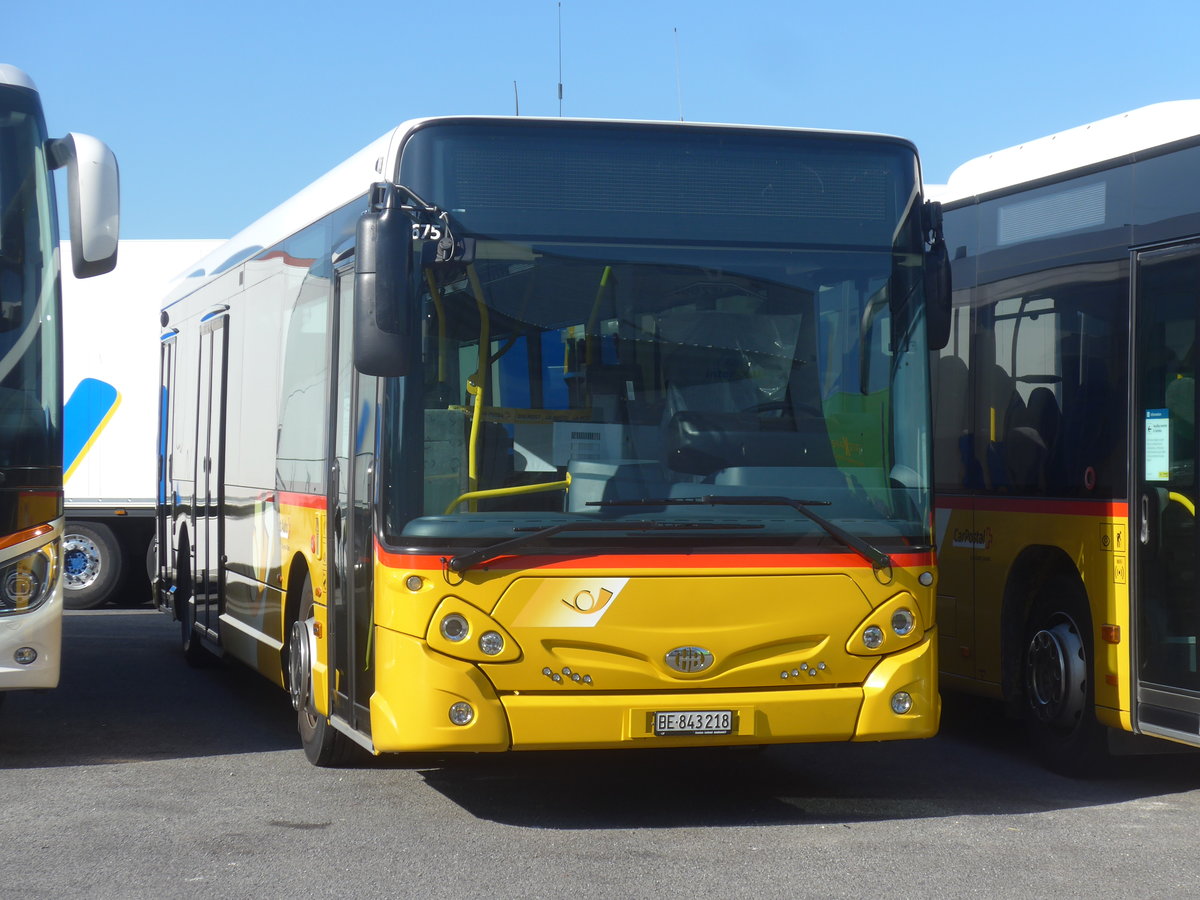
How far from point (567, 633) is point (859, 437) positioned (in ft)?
4.97

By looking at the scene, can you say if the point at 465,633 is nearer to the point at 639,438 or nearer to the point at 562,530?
the point at 562,530

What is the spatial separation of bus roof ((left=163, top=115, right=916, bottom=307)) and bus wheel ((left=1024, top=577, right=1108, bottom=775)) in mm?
2713

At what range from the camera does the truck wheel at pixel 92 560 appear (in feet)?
61.9

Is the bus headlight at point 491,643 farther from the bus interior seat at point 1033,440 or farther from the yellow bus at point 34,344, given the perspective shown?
the bus interior seat at point 1033,440

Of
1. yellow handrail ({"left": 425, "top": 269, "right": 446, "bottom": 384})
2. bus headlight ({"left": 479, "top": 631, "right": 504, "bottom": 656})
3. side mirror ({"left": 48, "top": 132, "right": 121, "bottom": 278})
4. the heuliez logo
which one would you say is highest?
side mirror ({"left": 48, "top": 132, "right": 121, "bottom": 278})

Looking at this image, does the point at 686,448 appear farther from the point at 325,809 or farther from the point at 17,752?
the point at 17,752

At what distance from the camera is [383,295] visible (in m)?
6.67

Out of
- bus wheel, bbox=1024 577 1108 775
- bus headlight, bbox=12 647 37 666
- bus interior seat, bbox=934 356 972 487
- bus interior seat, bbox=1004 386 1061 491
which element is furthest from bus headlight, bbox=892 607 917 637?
bus headlight, bbox=12 647 37 666

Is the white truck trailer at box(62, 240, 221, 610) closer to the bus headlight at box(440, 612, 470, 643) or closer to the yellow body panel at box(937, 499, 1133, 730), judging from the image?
the yellow body panel at box(937, 499, 1133, 730)

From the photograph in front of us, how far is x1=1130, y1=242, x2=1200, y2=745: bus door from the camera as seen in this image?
7766mm

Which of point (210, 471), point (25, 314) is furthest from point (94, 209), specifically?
point (210, 471)

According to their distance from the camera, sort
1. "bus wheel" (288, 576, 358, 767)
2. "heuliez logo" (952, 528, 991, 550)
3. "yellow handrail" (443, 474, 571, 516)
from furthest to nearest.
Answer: "heuliez logo" (952, 528, 991, 550)
"bus wheel" (288, 576, 358, 767)
"yellow handrail" (443, 474, 571, 516)

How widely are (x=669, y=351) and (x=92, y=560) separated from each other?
13.3 m

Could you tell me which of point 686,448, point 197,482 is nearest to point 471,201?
point 686,448
